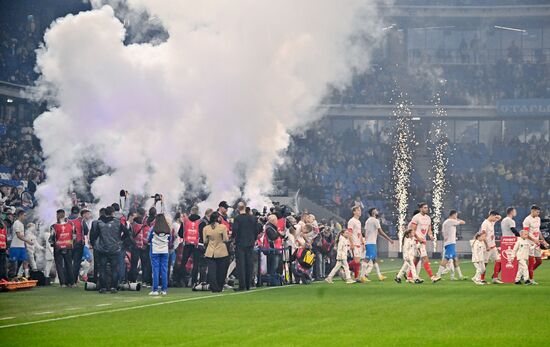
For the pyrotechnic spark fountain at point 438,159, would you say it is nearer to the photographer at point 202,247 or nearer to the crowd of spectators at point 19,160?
the crowd of spectators at point 19,160

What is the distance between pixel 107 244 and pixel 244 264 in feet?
12.0

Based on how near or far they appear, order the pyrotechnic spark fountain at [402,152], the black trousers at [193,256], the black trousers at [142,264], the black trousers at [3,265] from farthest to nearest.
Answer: the pyrotechnic spark fountain at [402,152] → the black trousers at [142,264] → the black trousers at [193,256] → the black trousers at [3,265]

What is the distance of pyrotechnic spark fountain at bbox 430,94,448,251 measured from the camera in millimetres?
69031

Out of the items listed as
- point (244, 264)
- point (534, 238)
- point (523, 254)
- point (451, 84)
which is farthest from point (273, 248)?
point (451, 84)

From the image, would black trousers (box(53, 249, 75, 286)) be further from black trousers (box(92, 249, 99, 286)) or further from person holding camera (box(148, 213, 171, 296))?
person holding camera (box(148, 213, 171, 296))

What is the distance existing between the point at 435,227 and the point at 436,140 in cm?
1458

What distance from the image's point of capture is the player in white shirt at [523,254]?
106 ft

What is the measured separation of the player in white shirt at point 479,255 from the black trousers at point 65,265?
11.1 metres

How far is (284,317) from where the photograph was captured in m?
20.8

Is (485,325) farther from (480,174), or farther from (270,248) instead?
(480,174)

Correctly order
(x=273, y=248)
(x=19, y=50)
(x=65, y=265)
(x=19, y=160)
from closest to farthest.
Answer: (x=65, y=265) → (x=273, y=248) → (x=19, y=160) → (x=19, y=50)

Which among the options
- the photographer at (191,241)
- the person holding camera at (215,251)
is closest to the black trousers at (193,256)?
the photographer at (191,241)

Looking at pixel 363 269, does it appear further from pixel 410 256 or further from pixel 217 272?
pixel 217 272

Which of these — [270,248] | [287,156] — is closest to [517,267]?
[270,248]
